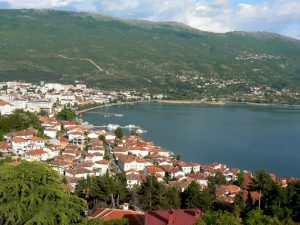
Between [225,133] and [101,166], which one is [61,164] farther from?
[225,133]

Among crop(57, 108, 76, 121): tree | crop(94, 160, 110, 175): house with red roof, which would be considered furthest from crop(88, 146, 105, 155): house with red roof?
crop(57, 108, 76, 121): tree

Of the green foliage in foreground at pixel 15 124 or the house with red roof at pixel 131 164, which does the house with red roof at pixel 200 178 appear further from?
the green foliage in foreground at pixel 15 124

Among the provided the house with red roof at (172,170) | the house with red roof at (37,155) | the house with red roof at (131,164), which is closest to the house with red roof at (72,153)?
the house with red roof at (37,155)

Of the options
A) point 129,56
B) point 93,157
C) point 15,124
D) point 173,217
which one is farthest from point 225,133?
point 129,56

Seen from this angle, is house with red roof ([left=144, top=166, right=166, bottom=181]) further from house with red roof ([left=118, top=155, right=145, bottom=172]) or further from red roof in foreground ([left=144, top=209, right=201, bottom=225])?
red roof in foreground ([left=144, top=209, right=201, bottom=225])

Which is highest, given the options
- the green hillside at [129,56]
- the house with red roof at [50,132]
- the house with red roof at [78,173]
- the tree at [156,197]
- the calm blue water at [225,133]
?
the green hillside at [129,56]

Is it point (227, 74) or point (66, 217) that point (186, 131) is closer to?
point (66, 217)

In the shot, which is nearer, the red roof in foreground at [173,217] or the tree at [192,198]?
the red roof in foreground at [173,217]
